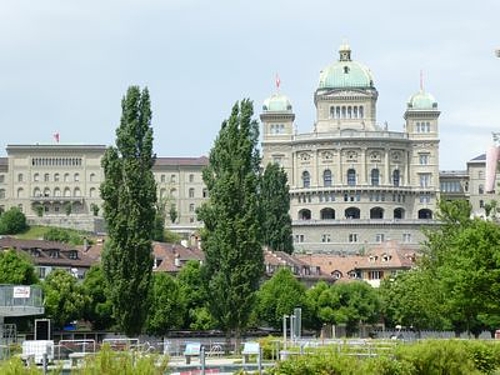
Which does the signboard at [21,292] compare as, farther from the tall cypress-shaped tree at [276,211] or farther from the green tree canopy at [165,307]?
the tall cypress-shaped tree at [276,211]

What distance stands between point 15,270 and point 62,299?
456cm

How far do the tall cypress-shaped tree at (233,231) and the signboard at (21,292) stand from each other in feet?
50.0

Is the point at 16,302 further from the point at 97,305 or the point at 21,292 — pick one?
the point at 97,305

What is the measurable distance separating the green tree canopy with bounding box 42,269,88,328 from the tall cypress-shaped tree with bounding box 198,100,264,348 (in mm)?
16488

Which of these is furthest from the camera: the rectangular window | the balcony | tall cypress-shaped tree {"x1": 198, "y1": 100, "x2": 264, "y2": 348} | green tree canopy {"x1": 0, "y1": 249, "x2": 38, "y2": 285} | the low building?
the rectangular window

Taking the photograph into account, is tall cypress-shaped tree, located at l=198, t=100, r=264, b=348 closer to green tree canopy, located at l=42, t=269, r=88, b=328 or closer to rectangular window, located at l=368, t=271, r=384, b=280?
green tree canopy, located at l=42, t=269, r=88, b=328

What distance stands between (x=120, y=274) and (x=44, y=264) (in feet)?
148

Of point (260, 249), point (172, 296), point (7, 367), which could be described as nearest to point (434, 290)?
point (260, 249)

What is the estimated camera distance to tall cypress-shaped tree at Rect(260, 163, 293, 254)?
13762 cm

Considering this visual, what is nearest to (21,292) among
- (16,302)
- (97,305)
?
(16,302)

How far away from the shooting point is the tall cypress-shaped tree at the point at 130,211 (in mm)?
67500

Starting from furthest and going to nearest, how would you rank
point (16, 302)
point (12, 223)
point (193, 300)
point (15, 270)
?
point (12, 223)
point (193, 300)
point (15, 270)
point (16, 302)

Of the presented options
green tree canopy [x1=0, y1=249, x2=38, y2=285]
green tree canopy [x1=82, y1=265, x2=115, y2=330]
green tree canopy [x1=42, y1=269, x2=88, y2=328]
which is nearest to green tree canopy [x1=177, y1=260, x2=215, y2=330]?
green tree canopy [x1=82, y1=265, x2=115, y2=330]

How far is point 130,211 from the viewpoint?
6894 cm
